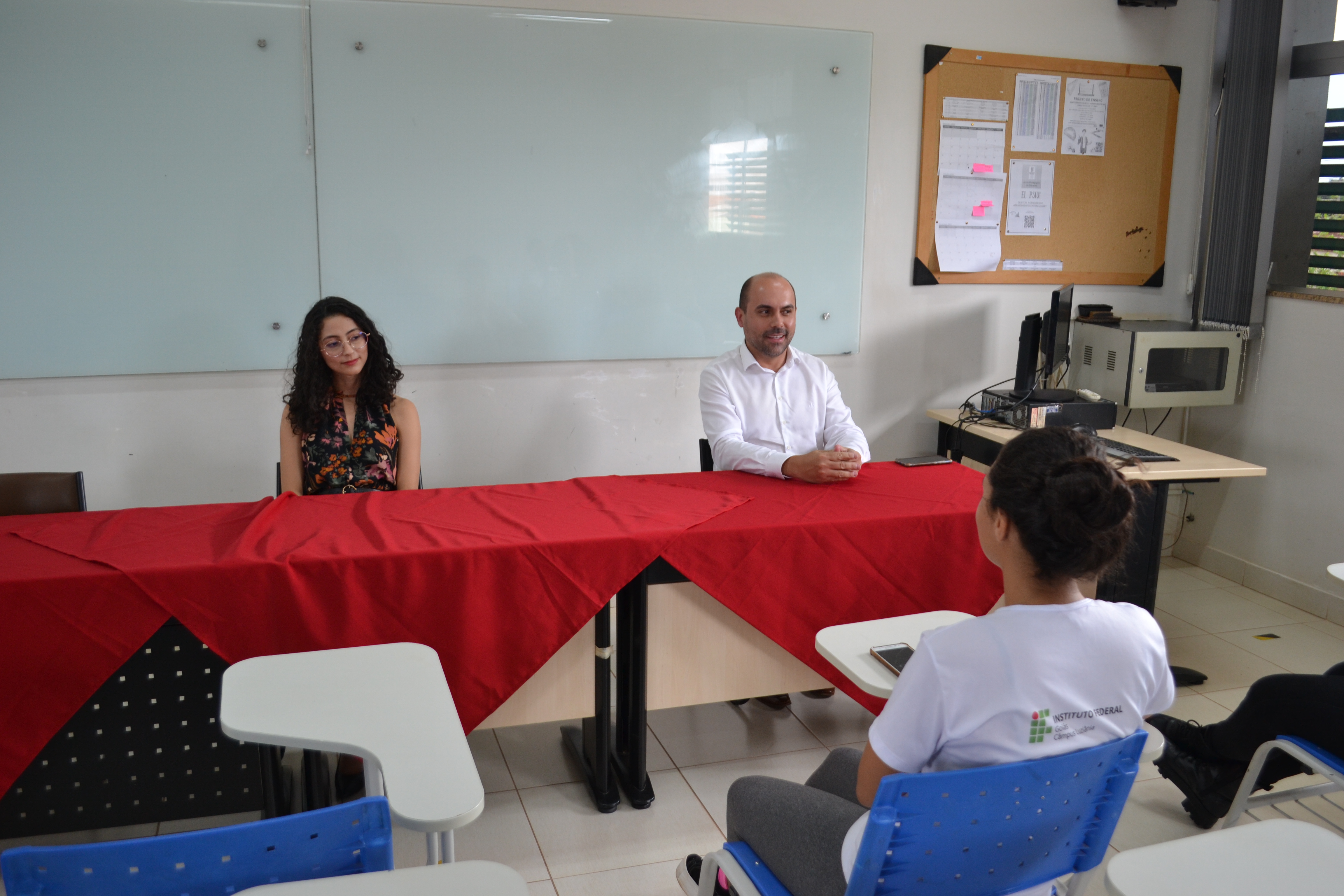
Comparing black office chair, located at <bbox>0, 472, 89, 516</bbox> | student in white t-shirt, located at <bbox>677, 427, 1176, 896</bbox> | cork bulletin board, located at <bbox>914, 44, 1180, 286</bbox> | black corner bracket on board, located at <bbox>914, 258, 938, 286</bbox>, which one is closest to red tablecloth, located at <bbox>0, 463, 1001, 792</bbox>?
black office chair, located at <bbox>0, 472, 89, 516</bbox>

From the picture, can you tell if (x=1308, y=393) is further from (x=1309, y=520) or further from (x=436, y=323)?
(x=436, y=323)

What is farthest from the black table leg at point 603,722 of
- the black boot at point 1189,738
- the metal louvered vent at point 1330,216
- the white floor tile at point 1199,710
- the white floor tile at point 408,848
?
the metal louvered vent at point 1330,216

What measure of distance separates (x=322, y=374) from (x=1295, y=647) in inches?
137

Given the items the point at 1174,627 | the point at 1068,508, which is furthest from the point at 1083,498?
the point at 1174,627

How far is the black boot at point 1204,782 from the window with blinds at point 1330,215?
224 cm

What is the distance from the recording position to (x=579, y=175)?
11.5ft

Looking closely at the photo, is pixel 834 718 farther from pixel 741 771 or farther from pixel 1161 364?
pixel 1161 364

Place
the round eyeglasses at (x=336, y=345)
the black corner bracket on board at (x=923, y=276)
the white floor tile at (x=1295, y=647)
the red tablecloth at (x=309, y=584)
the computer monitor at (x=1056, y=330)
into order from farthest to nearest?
the black corner bracket on board at (x=923, y=276)
the computer monitor at (x=1056, y=330)
the white floor tile at (x=1295, y=647)
the round eyeglasses at (x=336, y=345)
the red tablecloth at (x=309, y=584)

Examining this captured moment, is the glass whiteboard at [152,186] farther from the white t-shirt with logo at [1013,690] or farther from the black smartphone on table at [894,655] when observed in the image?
the white t-shirt with logo at [1013,690]

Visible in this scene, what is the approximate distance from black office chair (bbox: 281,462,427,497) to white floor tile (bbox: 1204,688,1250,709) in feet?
5.88

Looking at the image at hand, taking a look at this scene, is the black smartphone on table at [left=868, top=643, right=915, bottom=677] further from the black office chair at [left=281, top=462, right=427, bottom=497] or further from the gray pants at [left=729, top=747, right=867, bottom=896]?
the black office chair at [left=281, top=462, right=427, bottom=497]

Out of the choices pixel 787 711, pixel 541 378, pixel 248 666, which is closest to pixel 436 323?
pixel 541 378

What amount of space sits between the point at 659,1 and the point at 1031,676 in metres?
2.96

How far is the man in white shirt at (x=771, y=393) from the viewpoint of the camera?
3090 mm
